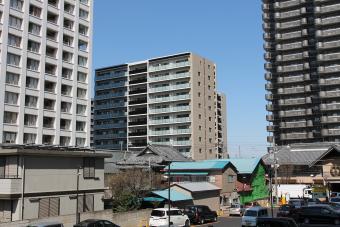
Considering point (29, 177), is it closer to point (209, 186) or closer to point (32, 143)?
point (209, 186)

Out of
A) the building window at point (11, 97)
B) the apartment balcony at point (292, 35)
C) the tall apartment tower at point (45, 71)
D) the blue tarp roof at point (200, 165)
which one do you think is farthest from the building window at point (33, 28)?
the apartment balcony at point (292, 35)

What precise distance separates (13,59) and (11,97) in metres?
7.03

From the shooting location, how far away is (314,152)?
94.4m

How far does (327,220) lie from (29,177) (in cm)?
2702

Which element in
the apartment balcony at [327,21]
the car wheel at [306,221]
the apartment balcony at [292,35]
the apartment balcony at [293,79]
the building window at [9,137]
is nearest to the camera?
the car wheel at [306,221]

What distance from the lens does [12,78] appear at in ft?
260

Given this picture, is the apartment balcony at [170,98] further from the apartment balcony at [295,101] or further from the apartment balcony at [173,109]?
the apartment balcony at [295,101]

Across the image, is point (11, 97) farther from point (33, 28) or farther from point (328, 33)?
point (328, 33)

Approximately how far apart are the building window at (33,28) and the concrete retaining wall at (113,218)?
53578 mm

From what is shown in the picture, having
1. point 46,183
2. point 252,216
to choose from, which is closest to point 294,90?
point 252,216

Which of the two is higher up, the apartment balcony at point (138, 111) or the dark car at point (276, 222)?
the apartment balcony at point (138, 111)

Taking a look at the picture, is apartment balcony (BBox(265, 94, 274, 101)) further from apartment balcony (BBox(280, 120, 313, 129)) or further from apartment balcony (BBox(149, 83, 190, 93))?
apartment balcony (BBox(149, 83, 190, 93))

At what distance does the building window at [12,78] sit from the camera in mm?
78494

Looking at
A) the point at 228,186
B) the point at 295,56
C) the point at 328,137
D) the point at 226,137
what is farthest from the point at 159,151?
the point at 226,137
